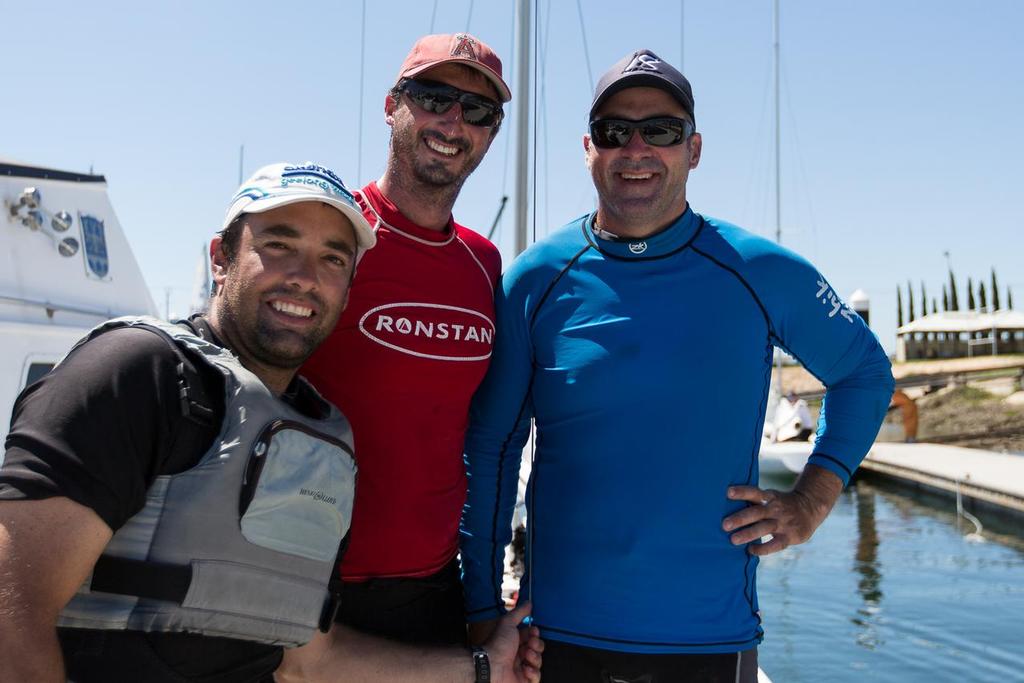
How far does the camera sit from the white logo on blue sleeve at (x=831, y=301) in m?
2.71

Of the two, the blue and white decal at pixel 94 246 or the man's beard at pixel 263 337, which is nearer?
the man's beard at pixel 263 337

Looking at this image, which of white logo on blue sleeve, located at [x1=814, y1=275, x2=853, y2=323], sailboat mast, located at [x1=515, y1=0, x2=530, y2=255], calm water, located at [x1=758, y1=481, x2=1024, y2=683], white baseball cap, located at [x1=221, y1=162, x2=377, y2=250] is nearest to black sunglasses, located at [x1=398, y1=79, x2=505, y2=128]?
white baseball cap, located at [x1=221, y1=162, x2=377, y2=250]

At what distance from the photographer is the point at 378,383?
2.57 metres

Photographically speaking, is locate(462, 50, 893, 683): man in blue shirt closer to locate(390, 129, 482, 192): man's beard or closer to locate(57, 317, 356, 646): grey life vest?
locate(390, 129, 482, 192): man's beard

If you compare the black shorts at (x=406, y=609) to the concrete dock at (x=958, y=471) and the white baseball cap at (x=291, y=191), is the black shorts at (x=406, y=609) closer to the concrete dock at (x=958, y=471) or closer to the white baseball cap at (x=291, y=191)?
the white baseball cap at (x=291, y=191)

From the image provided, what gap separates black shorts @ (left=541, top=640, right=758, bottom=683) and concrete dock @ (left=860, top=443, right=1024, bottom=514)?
14139mm

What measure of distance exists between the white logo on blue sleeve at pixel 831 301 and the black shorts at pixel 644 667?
1056 millimetres

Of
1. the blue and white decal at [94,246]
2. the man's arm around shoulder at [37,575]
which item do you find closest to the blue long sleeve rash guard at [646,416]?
the man's arm around shoulder at [37,575]

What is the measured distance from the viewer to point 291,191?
2.01 metres

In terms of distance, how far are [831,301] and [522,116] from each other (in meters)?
4.55

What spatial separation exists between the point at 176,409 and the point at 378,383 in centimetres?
93

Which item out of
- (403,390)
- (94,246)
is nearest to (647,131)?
(403,390)

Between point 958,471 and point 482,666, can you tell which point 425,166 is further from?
point 958,471

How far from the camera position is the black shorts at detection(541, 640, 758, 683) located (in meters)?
2.48
